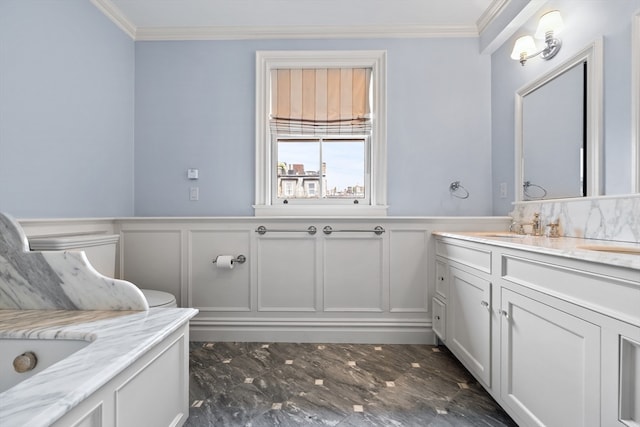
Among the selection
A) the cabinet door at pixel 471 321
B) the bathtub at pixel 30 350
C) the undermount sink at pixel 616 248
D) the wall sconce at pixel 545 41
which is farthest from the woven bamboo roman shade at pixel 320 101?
the bathtub at pixel 30 350

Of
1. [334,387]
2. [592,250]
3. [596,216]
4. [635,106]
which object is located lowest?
[334,387]

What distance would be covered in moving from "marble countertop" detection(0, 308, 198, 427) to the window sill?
151 centimetres

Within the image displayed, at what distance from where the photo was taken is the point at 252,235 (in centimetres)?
239

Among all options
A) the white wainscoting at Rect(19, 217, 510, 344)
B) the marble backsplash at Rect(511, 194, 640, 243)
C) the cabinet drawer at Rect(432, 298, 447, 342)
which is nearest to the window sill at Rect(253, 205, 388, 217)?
the white wainscoting at Rect(19, 217, 510, 344)

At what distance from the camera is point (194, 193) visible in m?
2.66

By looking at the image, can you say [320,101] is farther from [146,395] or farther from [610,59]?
[146,395]

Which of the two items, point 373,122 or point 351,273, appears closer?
point 351,273

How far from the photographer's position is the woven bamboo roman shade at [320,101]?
8.87 ft

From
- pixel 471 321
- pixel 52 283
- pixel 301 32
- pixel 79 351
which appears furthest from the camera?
pixel 301 32

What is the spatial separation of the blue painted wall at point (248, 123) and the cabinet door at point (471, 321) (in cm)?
87

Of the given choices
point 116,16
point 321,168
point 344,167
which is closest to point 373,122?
point 344,167

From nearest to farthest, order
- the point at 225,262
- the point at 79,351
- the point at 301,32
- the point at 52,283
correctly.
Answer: the point at 79,351 < the point at 52,283 < the point at 225,262 < the point at 301,32

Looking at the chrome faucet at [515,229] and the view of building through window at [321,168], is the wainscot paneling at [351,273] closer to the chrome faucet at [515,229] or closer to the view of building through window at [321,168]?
the view of building through window at [321,168]

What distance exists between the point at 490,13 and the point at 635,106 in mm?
1419
